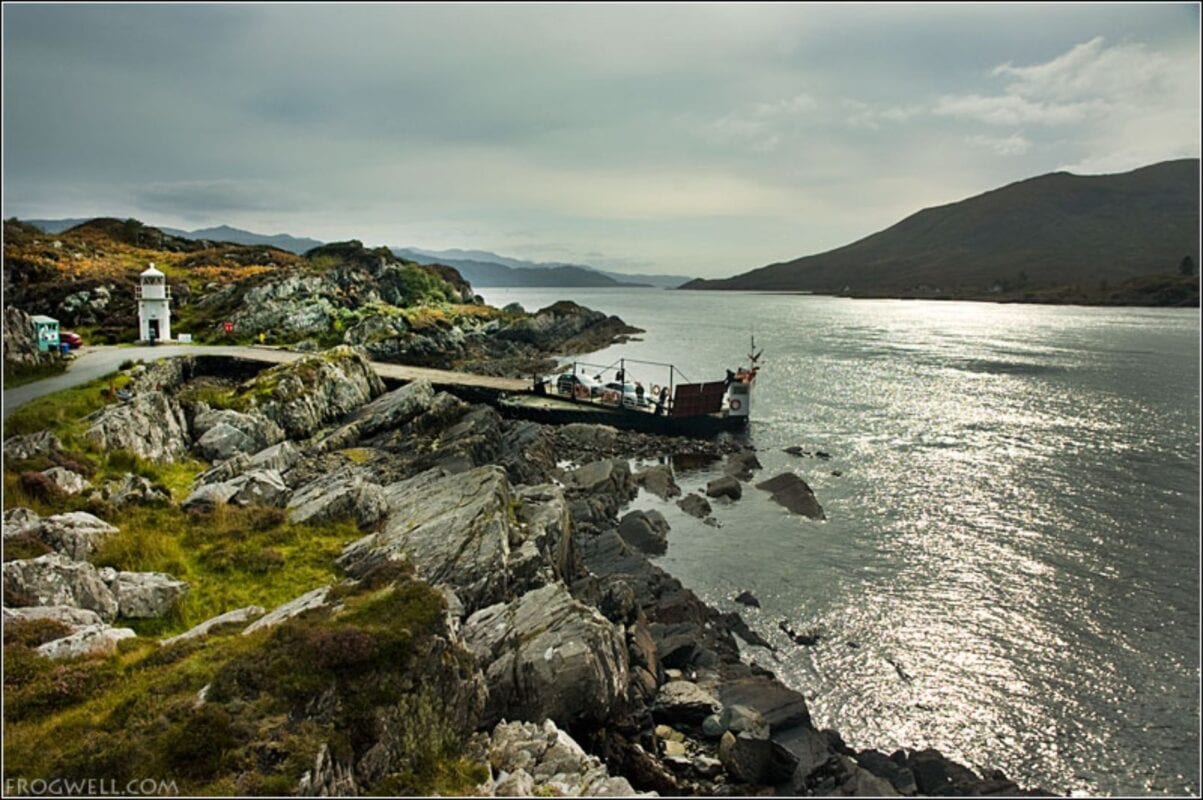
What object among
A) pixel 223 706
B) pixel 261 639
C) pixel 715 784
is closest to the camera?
pixel 223 706

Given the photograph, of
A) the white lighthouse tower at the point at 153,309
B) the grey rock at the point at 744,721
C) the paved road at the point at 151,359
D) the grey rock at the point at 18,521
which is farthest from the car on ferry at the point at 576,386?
the grey rock at the point at 18,521

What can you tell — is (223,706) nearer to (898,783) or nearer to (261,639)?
(261,639)

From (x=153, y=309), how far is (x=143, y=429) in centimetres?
3073

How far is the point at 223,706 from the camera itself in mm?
10484

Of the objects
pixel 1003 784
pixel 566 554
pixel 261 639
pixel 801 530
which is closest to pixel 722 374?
pixel 801 530

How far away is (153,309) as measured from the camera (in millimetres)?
51188

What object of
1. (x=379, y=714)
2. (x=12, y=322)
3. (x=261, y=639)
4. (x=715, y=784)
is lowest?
(x=715, y=784)

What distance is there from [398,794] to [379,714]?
4.44 ft

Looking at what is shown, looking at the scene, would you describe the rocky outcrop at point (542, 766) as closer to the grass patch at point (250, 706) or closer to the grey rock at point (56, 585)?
the grass patch at point (250, 706)

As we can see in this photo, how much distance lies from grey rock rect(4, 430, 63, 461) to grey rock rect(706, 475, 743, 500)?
3140 cm

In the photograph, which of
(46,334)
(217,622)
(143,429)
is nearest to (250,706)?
(217,622)

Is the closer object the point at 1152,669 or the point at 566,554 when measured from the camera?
the point at 1152,669

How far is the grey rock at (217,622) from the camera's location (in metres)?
13.4

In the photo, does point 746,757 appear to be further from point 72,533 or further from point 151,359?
point 151,359
